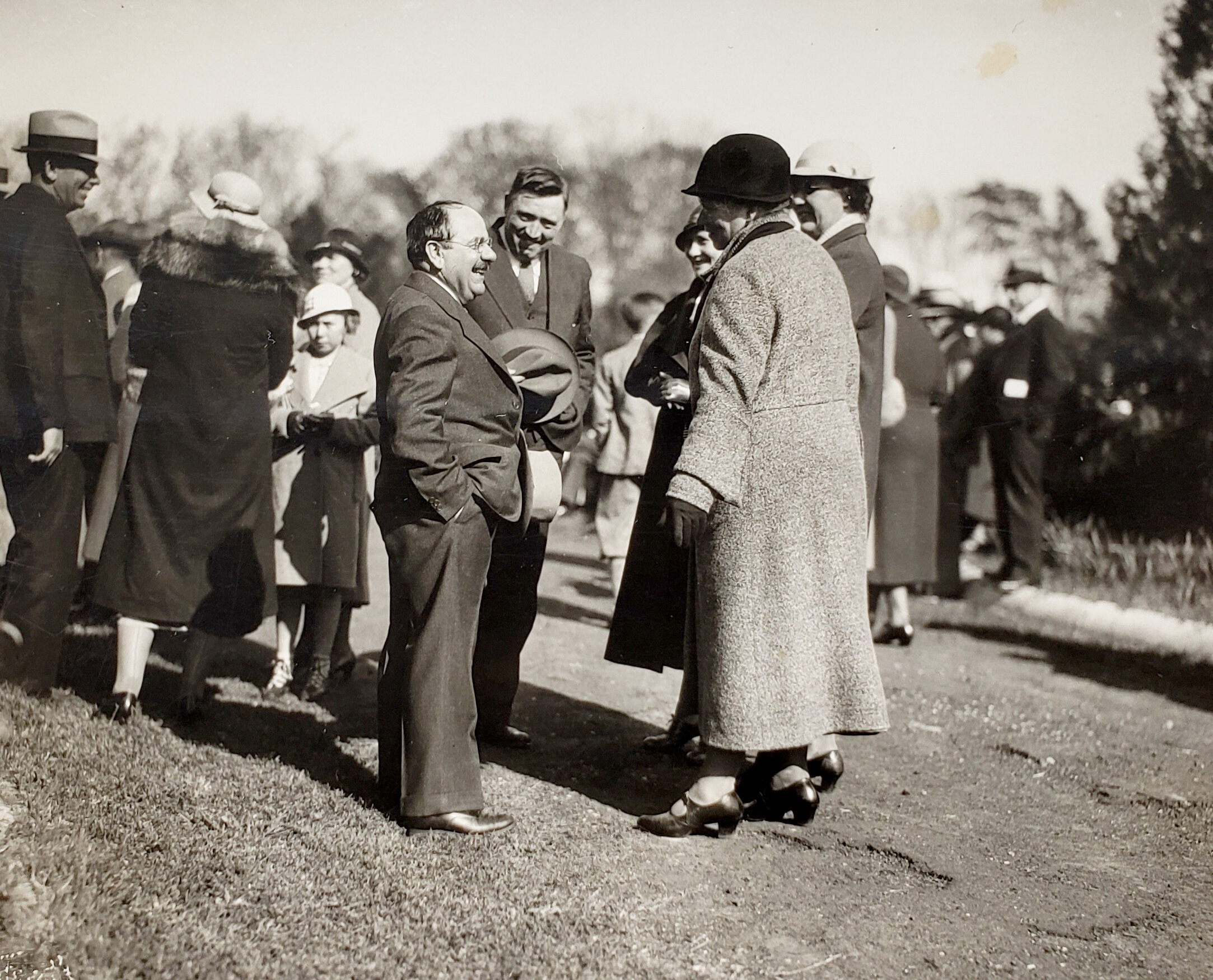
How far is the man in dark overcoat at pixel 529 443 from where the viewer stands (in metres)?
4.35

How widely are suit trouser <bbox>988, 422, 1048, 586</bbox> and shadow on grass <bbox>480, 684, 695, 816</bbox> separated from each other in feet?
12.3

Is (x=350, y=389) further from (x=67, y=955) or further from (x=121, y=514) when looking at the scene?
(x=67, y=955)

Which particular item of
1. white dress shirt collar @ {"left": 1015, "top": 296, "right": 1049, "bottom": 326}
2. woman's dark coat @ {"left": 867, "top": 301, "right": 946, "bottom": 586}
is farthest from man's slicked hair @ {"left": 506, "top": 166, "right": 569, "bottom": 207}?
white dress shirt collar @ {"left": 1015, "top": 296, "right": 1049, "bottom": 326}

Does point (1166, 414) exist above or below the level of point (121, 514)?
above

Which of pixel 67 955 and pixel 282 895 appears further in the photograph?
pixel 282 895

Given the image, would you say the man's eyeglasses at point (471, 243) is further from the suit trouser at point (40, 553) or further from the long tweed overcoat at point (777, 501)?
the suit trouser at point (40, 553)

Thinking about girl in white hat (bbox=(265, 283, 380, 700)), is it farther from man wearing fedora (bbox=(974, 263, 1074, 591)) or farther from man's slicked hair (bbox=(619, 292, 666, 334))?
man wearing fedora (bbox=(974, 263, 1074, 591))

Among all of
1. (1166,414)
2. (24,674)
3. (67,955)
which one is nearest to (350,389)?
(24,674)

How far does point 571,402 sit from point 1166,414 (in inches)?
209

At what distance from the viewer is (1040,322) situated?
730cm

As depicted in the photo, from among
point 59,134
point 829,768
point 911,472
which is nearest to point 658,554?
point 829,768

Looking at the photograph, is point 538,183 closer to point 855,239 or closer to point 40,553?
point 855,239

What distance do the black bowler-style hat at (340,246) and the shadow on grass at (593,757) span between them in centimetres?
234

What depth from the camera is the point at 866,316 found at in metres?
4.29
